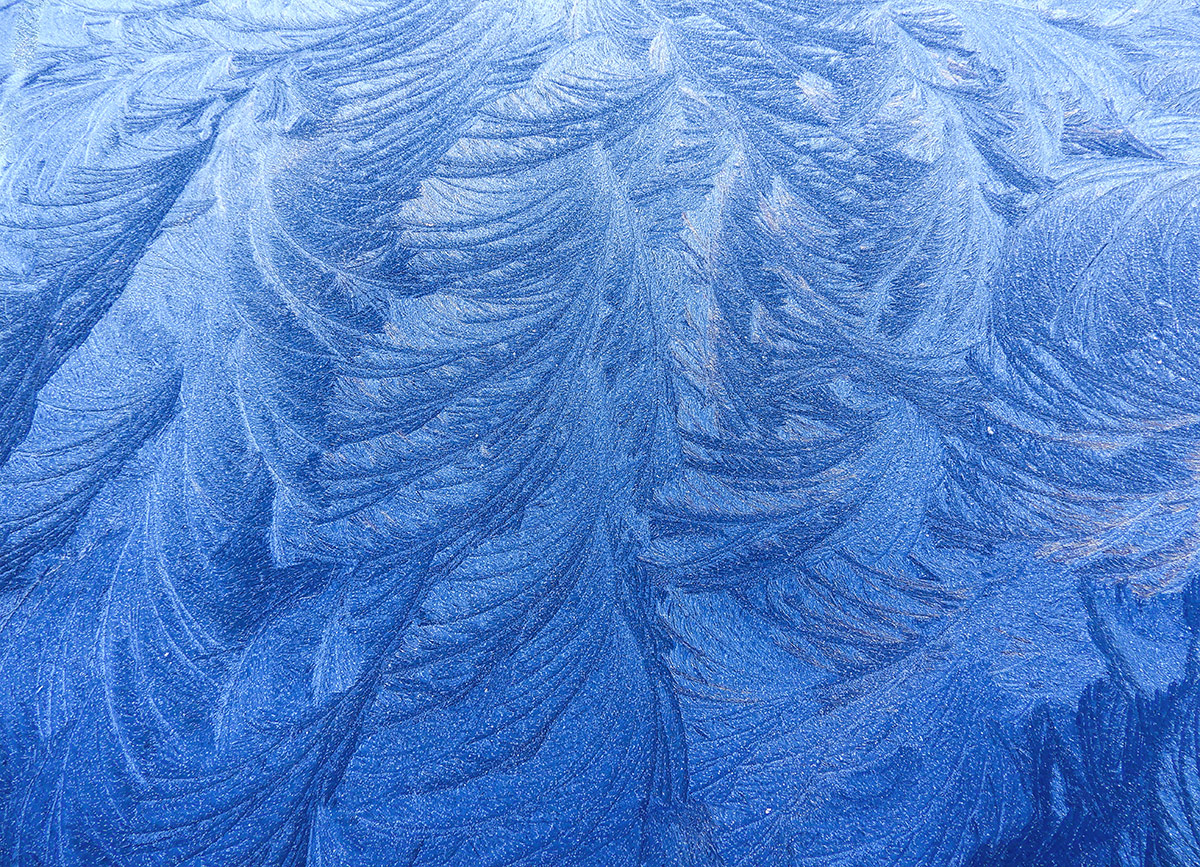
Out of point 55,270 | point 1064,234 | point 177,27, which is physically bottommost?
point 1064,234

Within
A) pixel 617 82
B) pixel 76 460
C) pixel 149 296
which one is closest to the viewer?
pixel 76 460

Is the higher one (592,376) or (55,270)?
(55,270)

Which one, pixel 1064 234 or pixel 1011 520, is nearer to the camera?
pixel 1011 520

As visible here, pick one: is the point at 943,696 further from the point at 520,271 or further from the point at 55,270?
the point at 55,270

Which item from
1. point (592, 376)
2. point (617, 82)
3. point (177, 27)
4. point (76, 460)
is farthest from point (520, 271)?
point (177, 27)

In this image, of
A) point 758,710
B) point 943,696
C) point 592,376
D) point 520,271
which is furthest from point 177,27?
point 943,696

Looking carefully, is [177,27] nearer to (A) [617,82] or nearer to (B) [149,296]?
(B) [149,296]

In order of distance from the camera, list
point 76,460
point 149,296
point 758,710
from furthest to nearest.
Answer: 1. point 149,296
2. point 76,460
3. point 758,710
